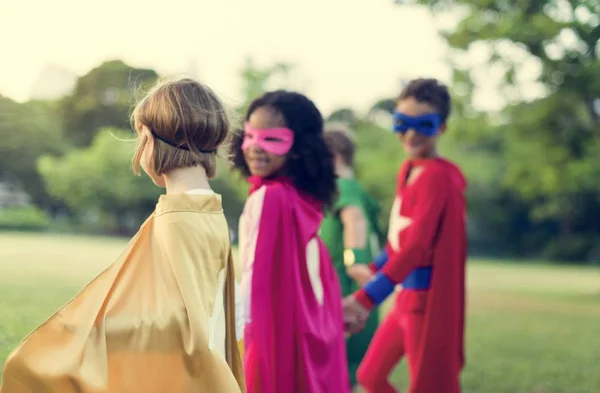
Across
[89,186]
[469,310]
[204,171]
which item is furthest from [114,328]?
[469,310]

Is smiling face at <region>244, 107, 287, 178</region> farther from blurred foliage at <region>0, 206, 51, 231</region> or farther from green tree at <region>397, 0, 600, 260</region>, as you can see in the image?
green tree at <region>397, 0, 600, 260</region>

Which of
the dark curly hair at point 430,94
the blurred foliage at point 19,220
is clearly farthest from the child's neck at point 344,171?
the blurred foliage at point 19,220

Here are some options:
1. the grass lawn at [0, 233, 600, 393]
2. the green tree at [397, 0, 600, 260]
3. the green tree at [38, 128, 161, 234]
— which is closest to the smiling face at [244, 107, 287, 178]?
the grass lawn at [0, 233, 600, 393]

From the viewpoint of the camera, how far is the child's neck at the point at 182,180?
2.84 meters

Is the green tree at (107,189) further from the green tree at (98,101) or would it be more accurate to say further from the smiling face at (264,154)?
the smiling face at (264,154)

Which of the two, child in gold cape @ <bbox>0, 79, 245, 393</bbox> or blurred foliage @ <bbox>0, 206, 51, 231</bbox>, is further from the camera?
blurred foliage @ <bbox>0, 206, 51, 231</bbox>

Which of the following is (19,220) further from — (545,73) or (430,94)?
(545,73)

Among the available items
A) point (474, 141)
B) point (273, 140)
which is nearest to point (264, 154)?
point (273, 140)

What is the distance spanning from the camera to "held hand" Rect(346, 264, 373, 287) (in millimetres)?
5004

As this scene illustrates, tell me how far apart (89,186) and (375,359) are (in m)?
2.22

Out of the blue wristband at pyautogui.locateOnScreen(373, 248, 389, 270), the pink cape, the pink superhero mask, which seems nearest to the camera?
the pink cape

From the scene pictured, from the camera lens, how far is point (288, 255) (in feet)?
11.9

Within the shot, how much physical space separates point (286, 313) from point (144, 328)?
1.07 m

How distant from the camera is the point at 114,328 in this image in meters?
2.61
